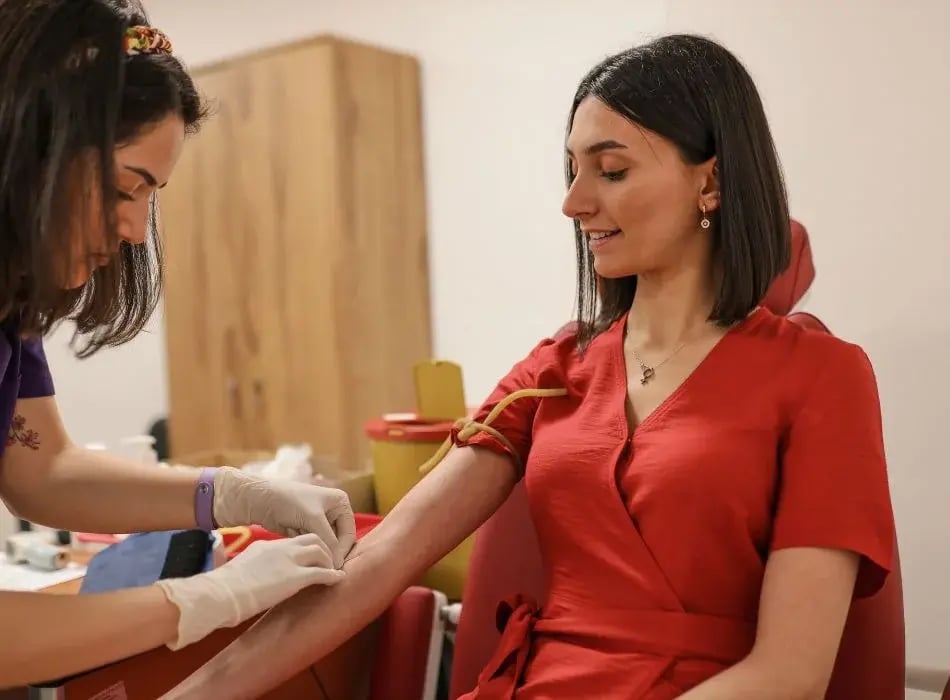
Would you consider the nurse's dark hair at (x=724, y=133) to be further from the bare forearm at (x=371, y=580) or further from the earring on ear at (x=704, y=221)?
the bare forearm at (x=371, y=580)

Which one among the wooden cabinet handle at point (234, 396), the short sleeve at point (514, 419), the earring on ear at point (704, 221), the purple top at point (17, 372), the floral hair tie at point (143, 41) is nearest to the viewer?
the floral hair tie at point (143, 41)

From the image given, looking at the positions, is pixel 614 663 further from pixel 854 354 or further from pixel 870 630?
pixel 854 354

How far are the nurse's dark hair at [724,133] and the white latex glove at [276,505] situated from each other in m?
0.64

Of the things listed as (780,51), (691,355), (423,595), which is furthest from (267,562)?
(780,51)

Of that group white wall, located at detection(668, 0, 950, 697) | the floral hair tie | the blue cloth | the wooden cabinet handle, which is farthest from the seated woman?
the wooden cabinet handle

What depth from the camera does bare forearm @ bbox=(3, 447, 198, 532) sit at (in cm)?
138

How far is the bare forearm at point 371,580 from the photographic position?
1271 millimetres

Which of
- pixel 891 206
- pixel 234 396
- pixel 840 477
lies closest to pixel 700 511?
pixel 840 477

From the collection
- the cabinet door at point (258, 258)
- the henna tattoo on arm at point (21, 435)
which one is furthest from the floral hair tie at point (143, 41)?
the cabinet door at point (258, 258)

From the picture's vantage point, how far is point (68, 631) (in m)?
1.02

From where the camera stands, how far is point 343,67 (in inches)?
112

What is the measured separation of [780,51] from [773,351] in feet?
3.49

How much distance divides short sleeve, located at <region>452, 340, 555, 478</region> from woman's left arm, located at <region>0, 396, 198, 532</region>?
0.44 m

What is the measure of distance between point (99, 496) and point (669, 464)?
0.82m
